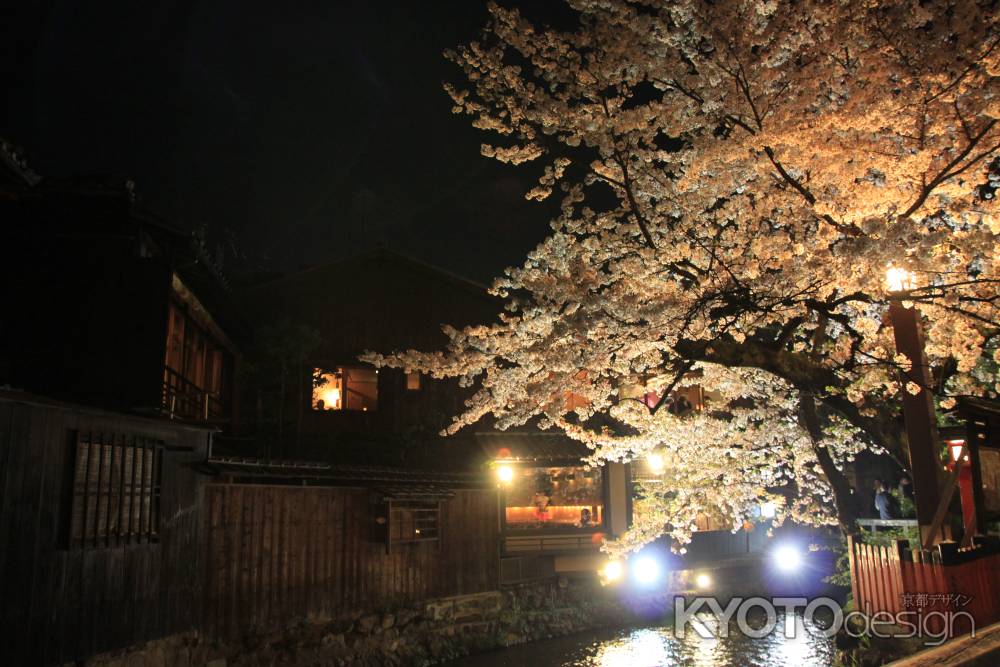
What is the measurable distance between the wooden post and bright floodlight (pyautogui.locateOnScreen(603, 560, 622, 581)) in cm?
1546

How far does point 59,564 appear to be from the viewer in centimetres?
972

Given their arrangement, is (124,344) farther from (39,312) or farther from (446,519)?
(446,519)

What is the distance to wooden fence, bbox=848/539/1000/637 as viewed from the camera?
26.7 ft

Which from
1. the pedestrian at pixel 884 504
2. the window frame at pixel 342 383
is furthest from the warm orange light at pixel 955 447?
the window frame at pixel 342 383

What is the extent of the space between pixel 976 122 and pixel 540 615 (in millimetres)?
17832

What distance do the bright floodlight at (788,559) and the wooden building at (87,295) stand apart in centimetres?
2366

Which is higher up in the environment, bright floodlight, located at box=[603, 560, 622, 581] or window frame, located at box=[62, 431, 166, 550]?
window frame, located at box=[62, 431, 166, 550]

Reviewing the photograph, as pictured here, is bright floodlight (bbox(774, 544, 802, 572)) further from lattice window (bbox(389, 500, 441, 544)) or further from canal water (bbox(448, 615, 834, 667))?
lattice window (bbox(389, 500, 441, 544))

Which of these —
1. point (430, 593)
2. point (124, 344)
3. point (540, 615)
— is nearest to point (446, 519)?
point (430, 593)

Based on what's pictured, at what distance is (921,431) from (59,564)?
39.8ft

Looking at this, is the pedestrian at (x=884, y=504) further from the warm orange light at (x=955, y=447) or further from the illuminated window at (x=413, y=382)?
the illuminated window at (x=413, y=382)

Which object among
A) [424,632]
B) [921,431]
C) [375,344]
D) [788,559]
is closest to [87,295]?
[424,632]

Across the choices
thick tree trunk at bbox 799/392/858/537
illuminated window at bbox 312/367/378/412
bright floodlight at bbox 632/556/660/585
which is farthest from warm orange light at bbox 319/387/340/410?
thick tree trunk at bbox 799/392/858/537

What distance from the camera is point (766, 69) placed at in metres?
8.92
